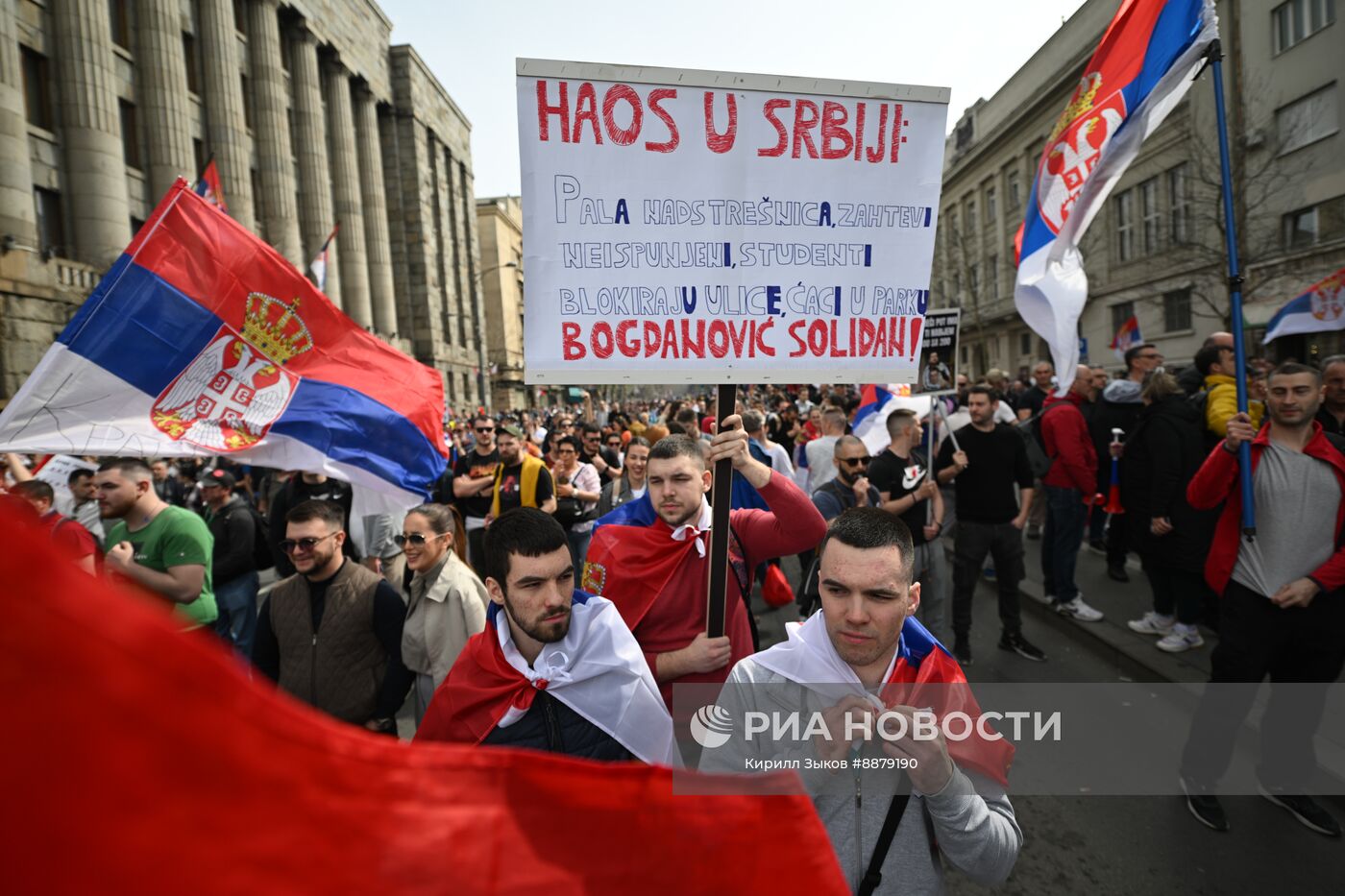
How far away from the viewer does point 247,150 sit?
2434 cm

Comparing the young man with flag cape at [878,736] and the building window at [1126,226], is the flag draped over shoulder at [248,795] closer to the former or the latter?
the young man with flag cape at [878,736]

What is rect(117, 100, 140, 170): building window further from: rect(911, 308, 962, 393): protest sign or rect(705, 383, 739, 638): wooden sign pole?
rect(705, 383, 739, 638): wooden sign pole

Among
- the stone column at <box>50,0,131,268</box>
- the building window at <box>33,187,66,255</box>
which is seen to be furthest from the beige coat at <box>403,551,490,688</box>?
the stone column at <box>50,0,131,268</box>

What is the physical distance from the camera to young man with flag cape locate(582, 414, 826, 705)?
293cm

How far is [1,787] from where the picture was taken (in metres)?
0.40

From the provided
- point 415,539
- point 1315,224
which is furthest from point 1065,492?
point 1315,224

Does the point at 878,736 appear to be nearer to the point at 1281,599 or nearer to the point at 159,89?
the point at 1281,599

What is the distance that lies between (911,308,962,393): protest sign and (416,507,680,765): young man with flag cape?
3.80 metres

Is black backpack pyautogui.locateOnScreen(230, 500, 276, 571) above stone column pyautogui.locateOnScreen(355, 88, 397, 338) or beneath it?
beneath

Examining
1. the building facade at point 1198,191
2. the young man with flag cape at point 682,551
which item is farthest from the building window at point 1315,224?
the young man with flag cape at point 682,551

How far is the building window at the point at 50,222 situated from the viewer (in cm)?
1670

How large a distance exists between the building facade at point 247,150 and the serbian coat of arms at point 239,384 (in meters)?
7.14

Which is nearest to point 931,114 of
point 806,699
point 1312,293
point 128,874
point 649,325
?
point 649,325

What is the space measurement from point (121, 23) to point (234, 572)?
23.5 metres
